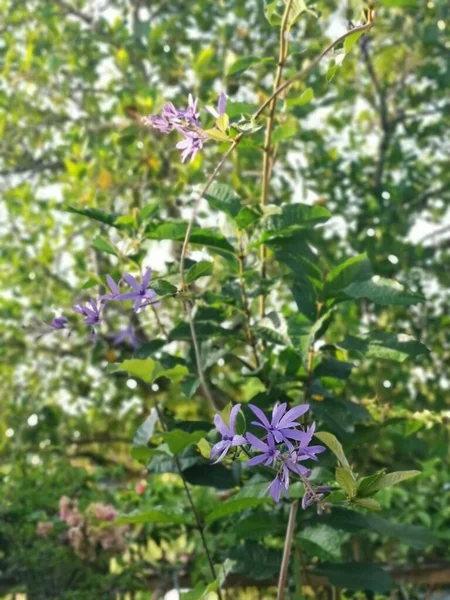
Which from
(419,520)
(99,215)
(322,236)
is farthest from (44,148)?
(99,215)

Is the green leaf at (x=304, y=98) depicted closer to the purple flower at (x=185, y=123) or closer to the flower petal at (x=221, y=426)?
the purple flower at (x=185, y=123)

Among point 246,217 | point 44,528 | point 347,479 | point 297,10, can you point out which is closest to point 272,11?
point 297,10

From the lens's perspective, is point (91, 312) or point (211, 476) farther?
point (211, 476)

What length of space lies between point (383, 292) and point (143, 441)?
42 cm

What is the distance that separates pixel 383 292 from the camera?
1.20 meters

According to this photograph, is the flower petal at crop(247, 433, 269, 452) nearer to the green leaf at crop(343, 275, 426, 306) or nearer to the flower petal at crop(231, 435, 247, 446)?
the flower petal at crop(231, 435, 247, 446)

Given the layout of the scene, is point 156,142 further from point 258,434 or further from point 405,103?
point 258,434

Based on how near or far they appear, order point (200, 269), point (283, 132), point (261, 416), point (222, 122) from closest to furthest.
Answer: point (261, 416) < point (222, 122) < point (200, 269) < point (283, 132)

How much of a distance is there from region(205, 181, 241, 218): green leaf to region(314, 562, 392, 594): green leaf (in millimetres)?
594

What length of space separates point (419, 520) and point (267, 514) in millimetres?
1000

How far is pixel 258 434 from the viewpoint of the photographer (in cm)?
129

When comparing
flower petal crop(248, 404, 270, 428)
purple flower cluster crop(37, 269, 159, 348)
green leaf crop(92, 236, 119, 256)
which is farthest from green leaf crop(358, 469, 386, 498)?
green leaf crop(92, 236, 119, 256)

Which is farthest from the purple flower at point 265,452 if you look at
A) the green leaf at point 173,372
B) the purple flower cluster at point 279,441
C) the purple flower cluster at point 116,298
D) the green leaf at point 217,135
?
the green leaf at point 173,372

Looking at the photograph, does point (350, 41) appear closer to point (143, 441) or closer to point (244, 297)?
point (244, 297)
